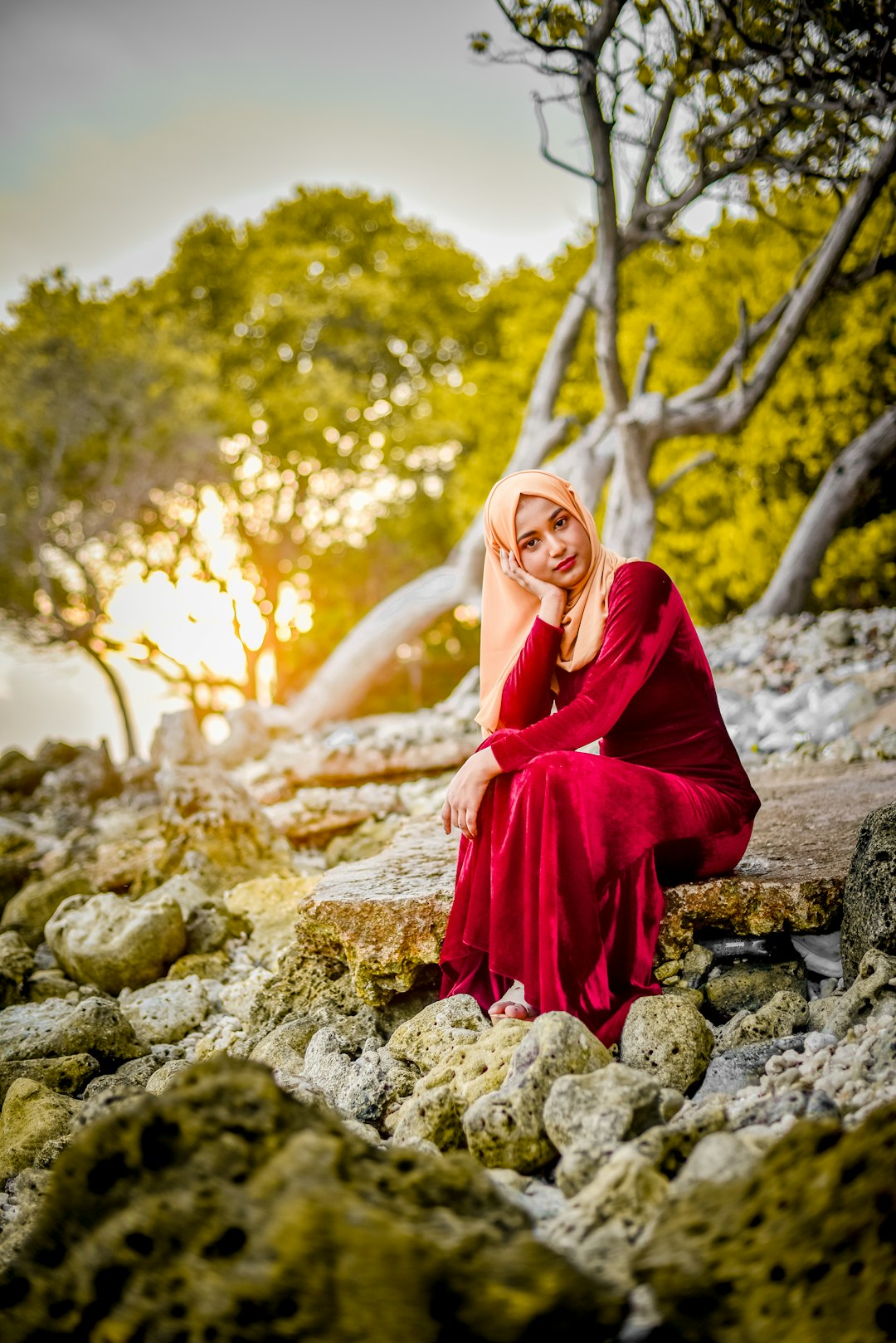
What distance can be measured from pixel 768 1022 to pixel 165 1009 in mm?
2629

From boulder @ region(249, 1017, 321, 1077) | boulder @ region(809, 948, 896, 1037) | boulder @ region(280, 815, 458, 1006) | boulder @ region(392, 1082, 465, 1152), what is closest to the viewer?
boulder @ region(392, 1082, 465, 1152)

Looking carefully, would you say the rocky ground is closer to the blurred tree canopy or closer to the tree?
the blurred tree canopy

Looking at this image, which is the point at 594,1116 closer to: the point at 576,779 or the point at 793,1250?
the point at 793,1250

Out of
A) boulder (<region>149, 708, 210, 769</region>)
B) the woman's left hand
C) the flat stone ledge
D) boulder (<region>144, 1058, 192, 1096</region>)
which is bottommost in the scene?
boulder (<region>144, 1058, 192, 1096</region>)

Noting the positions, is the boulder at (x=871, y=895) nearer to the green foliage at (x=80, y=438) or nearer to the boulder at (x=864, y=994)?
the boulder at (x=864, y=994)

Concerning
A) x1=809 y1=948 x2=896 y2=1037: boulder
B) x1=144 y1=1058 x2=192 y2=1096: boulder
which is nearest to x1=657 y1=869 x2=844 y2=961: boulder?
x1=809 y1=948 x2=896 y2=1037: boulder

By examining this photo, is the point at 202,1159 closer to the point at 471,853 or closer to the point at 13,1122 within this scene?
the point at 471,853

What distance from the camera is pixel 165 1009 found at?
3953 millimetres

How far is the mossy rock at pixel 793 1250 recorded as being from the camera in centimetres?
140

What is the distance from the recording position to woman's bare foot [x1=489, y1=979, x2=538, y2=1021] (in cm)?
277

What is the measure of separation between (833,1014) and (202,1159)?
1.84 meters

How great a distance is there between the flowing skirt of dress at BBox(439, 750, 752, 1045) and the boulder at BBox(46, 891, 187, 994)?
2.18 meters

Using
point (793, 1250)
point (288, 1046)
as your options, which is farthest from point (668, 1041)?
point (288, 1046)

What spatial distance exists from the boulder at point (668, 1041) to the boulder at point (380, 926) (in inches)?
33.0
